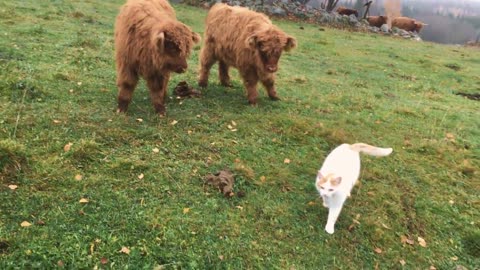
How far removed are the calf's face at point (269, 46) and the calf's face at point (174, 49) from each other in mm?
1556

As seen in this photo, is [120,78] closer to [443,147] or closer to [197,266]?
[197,266]

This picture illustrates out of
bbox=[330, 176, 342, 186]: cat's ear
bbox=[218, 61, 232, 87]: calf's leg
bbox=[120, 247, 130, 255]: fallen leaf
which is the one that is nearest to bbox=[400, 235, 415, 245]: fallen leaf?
bbox=[330, 176, 342, 186]: cat's ear

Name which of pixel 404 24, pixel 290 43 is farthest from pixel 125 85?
pixel 404 24

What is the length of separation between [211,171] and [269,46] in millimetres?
2728

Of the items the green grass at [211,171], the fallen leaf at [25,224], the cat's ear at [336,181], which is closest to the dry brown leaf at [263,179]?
the green grass at [211,171]

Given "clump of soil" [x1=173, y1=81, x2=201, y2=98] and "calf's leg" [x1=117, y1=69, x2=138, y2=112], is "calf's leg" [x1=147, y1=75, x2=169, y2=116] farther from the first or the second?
"clump of soil" [x1=173, y1=81, x2=201, y2=98]

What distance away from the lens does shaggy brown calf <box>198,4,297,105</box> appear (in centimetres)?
739

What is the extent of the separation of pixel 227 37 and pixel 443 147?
4.41m

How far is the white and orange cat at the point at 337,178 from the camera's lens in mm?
4684

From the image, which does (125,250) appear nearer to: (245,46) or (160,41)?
(160,41)

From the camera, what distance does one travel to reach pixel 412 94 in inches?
457

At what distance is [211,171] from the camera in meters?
5.62

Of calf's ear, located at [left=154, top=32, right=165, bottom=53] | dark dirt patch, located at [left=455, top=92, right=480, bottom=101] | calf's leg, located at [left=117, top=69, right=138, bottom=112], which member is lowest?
dark dirt patch, located at [left=455, top=92, right=480, bottom=101]

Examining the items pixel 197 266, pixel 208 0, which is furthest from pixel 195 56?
pixel 208 0
